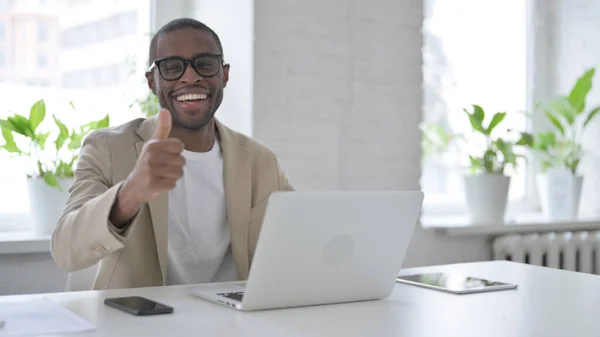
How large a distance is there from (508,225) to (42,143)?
2.04m

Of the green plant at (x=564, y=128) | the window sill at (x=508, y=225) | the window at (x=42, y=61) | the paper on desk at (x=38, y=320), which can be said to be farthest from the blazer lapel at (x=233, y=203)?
the green plant at (x=564, y=128)

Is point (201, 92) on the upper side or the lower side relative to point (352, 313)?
upper

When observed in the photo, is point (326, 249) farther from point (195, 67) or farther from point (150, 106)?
point (150, 106)

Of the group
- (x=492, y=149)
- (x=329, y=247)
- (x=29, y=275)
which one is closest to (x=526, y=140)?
(x=492, y=149)

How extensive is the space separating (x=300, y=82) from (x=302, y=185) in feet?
1.29

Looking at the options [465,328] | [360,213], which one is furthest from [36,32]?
[465,328]

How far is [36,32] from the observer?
A: 117 inches

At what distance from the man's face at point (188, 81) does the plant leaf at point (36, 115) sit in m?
0.58

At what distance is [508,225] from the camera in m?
3.68

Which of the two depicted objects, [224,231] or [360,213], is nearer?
[360,213]

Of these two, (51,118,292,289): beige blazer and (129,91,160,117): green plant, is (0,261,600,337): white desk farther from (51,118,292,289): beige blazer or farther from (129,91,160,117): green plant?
(129,91,160,117): green plant

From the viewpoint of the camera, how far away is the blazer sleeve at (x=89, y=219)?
1740 millimetres

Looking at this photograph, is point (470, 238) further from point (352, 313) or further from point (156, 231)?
point (352, 313)

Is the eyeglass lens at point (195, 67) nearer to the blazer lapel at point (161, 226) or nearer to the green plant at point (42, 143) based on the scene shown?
the blazer lapel at point (161, 226)
